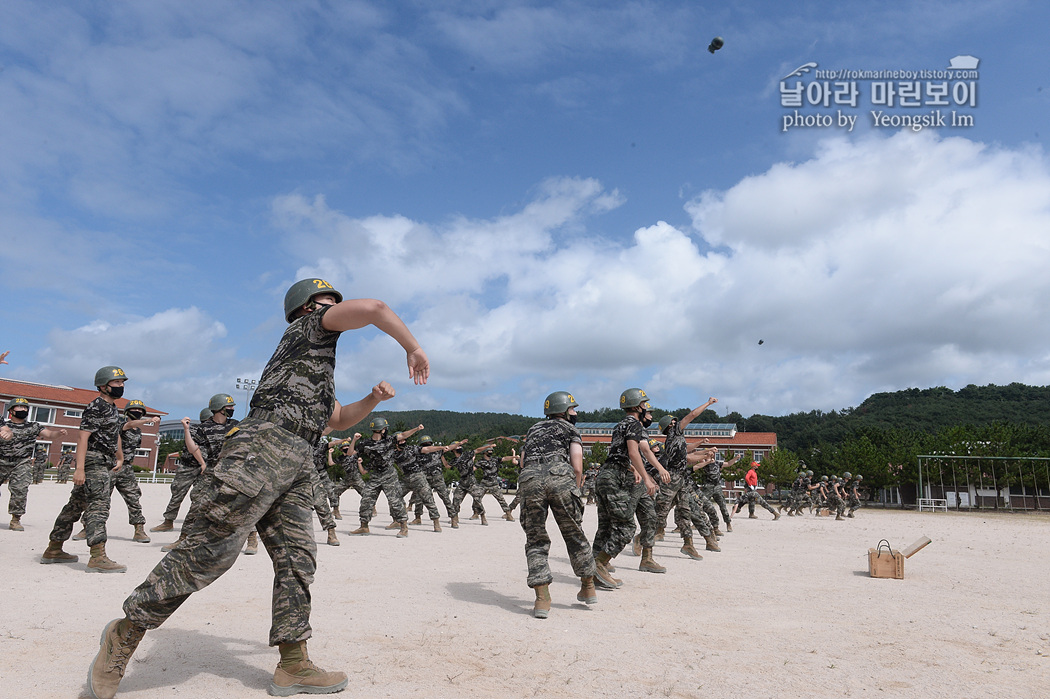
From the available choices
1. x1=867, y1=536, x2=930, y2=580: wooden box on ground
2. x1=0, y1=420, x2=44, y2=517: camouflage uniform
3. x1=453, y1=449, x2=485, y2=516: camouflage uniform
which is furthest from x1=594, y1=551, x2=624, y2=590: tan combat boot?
x1=453, y1=449, x2=485, y2=516: camouflage uniform

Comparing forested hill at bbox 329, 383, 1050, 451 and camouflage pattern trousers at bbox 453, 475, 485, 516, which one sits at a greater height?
forested hill at bbox 329, 383, 1050, 451

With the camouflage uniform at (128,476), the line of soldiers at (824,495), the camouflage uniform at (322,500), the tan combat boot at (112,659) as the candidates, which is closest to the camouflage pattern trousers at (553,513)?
the tan combat boot at (112,659)

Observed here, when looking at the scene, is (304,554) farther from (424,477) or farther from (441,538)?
(424,477)

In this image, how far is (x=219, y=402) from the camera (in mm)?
11031

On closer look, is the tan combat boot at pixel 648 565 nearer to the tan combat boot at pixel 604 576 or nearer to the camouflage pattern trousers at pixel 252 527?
the tan combat boot at pixel 604 576

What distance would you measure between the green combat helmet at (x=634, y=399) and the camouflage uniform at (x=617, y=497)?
50 cm

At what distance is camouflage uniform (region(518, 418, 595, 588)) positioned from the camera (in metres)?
6.52

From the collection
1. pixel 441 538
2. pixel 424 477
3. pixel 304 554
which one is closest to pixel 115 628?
pixel 304 554

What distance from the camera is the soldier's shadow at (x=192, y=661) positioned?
385 cm

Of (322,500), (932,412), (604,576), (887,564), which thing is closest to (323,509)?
(322,500)

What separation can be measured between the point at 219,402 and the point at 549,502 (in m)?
7.01

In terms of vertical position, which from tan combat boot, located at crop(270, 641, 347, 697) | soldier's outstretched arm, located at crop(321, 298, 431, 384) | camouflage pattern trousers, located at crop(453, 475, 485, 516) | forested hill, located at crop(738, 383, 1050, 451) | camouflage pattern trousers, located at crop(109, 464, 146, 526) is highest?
forested hill, located at crop(738, 383, 1050, 451)

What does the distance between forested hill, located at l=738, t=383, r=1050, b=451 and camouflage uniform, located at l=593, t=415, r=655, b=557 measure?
65458 mm

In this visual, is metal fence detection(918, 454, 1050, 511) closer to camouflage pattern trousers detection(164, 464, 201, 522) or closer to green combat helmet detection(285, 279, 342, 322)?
camouflage pattern trousers detection(164, 464, 201, 522)
